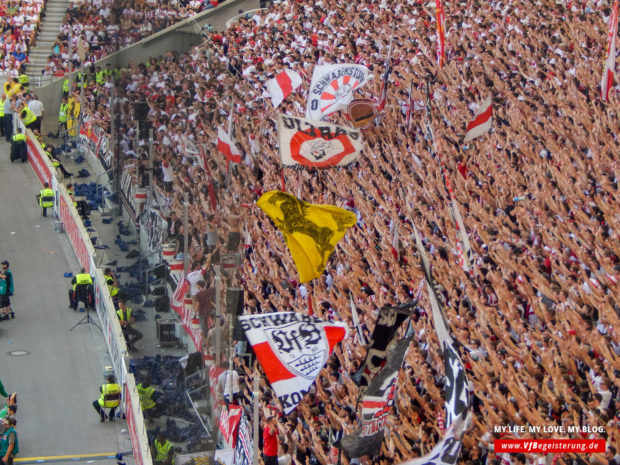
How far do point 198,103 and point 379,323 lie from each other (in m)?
7.44

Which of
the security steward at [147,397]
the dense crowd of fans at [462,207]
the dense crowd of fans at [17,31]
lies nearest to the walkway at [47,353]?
the security steward at [147,397]

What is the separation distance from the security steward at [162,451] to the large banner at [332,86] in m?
11.1

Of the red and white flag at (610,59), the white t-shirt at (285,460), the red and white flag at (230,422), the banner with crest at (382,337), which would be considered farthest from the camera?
the red and white flag at (610,59)

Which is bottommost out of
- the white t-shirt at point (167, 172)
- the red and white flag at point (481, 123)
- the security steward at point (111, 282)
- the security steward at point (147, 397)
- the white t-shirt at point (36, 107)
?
the security steward at point (147, 397)

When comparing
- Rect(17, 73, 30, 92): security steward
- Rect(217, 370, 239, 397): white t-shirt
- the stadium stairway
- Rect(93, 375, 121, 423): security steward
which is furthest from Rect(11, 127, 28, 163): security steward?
Rect(217, 370, 239, 397): white t-shirt

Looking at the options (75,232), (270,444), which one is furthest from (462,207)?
(75,232)

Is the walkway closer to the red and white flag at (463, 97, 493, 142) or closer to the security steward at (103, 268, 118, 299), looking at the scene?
the security steward at (103, 268, 118, 299)

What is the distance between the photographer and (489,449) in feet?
39.8

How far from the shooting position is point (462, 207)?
63.0 ft

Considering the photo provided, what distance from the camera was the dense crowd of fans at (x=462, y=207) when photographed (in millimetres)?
13180

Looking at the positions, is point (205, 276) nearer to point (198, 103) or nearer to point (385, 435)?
point (385, 435)

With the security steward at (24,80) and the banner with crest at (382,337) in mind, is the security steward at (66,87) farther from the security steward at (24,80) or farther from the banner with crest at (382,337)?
the banner with crest at (382,337)

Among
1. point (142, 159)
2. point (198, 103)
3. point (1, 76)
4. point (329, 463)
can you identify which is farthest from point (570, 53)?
point (1, 76)

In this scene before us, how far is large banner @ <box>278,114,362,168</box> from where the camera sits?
2138 cm
